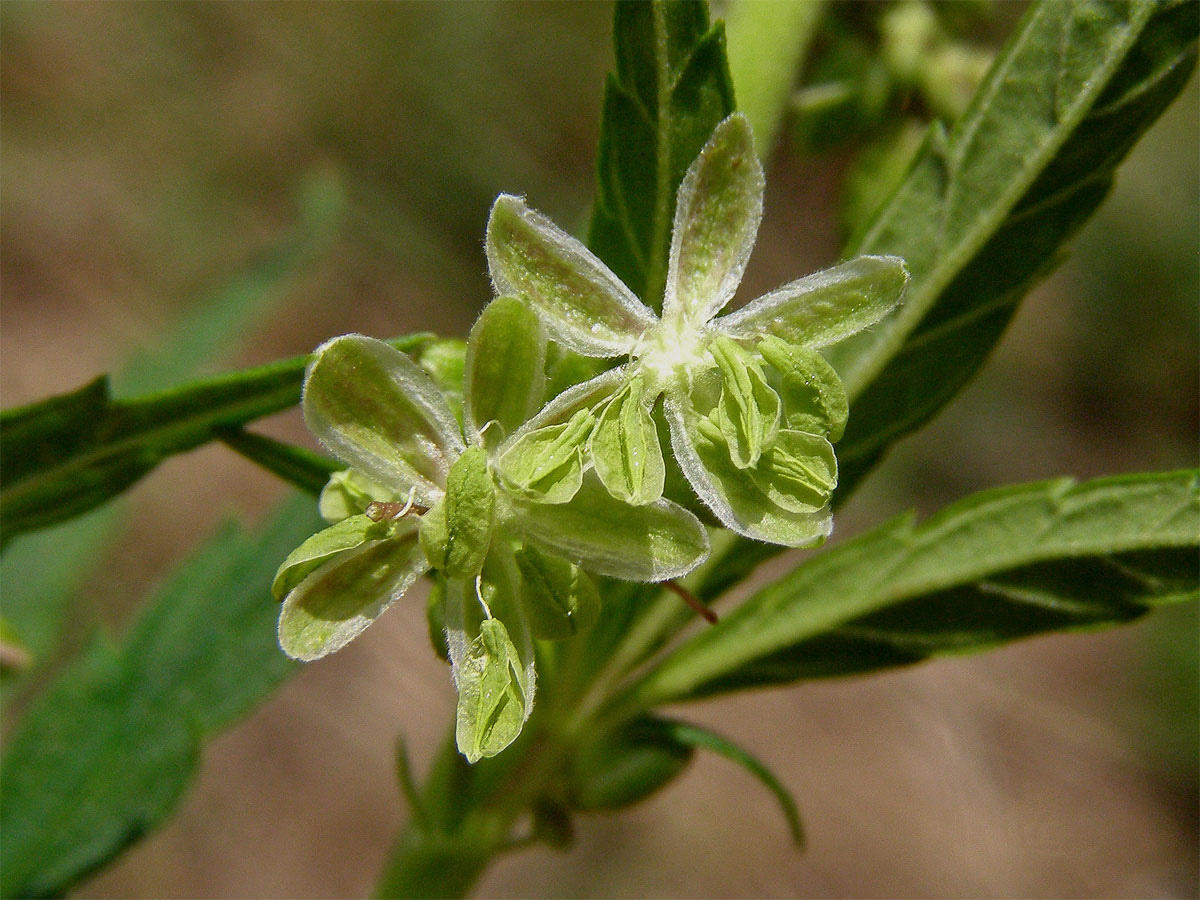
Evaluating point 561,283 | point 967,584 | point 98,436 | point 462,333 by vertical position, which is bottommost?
point 462,333

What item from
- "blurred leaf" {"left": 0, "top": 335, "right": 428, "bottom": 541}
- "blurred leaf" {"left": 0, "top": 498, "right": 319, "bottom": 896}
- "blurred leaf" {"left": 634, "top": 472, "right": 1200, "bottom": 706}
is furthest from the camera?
"blurred leaf" {"left": 0, "top": 498, "right": 319, "bottom": 896}

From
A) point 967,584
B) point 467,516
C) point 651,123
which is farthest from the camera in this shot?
point 967,584

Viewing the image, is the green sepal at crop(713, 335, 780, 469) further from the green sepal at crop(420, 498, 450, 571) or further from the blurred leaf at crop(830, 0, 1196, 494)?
the blurred leaf at crop(830, 0, 1196, 494)

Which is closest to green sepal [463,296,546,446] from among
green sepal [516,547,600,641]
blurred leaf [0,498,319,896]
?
green sepal [516,547,600,641]

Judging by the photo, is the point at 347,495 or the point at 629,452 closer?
the point at 629,452

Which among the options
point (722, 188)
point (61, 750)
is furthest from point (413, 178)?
A: point (722, 188)

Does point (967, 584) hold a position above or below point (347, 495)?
below

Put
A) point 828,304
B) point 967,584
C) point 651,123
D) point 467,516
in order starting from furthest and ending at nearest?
point 967,584
point 651,123
point 828,304
point 467,516

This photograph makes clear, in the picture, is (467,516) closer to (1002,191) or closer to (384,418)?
(384,418)

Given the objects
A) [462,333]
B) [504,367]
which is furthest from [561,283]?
[462,333]
